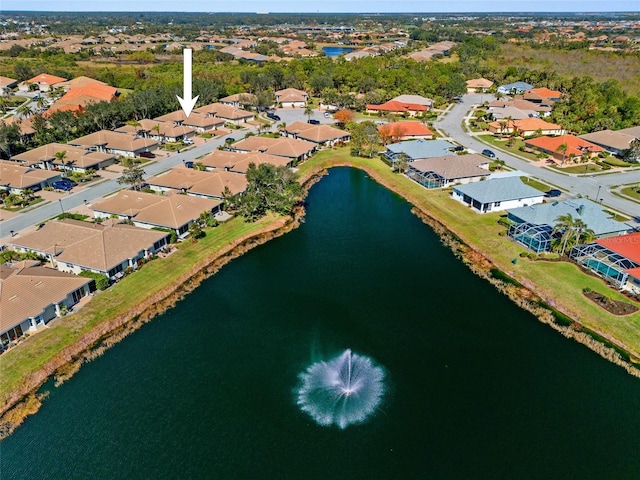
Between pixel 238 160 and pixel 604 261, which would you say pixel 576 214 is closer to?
pixel 604 261

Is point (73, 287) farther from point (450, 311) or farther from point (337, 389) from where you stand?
point (450, 311)

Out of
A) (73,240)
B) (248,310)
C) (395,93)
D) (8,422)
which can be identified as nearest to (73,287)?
(73,240)

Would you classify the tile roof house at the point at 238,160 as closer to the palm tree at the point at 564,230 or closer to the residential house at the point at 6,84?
the palm tree at the point at 564,230

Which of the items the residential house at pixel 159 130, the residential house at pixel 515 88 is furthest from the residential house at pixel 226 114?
→ the residential house at pixel 515 88

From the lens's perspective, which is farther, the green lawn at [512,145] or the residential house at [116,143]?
the green lawn at [512,145]

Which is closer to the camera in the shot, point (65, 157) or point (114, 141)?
point (65, 157)

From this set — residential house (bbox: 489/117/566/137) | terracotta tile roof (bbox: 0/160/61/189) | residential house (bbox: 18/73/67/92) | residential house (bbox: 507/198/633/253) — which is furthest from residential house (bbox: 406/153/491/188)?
residential house (bbox: 18/73/67/92)

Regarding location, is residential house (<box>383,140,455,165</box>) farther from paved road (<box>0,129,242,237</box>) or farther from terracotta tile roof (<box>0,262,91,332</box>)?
terracotta tile roof (<box>0,262,91,332</box>)

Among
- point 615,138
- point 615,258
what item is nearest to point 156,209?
point 615,258
